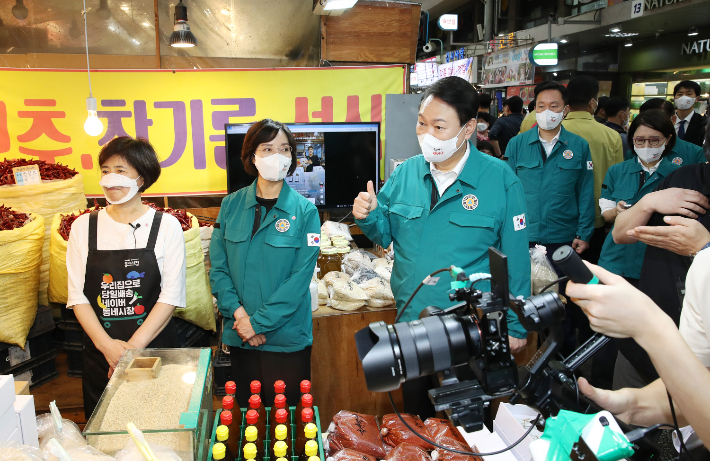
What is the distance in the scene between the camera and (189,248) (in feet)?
8.89

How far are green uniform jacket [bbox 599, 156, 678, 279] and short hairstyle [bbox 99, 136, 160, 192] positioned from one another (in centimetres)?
249

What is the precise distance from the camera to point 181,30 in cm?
404

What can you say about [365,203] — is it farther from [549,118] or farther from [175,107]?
[175,107]

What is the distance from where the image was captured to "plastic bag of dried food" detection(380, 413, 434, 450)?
1.61m

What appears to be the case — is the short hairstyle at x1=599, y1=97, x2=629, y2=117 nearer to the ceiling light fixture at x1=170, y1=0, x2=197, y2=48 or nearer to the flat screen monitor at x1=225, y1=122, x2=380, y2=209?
the flat screen monitor at x1=225, y1=122, x2=380, y2=209

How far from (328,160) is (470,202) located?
6.06ft

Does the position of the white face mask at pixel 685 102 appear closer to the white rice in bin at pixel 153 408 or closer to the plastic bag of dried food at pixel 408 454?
the plastic bag of dried food at pixel 408 454

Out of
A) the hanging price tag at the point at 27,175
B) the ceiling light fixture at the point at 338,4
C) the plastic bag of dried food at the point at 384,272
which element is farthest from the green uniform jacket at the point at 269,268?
the ceiling light fixture at the point at 338,4

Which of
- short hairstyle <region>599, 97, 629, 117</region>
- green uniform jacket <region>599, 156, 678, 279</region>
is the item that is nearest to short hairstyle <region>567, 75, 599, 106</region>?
green uniform jacket <region>599, 156, 678, 279</region>

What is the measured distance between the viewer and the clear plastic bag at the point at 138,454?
111 centimetres

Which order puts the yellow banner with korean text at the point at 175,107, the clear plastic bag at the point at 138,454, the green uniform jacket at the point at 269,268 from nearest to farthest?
the clear plastic bag at the point at 138,454, the green uniform jacket at the point at 269,268, the yellow banner with korean text at the point at 175,107

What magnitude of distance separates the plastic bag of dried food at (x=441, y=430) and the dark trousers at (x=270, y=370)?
2.74 feet

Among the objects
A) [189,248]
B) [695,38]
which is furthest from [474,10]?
[189,248]

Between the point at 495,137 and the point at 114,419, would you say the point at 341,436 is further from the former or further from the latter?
the point at 495,137
